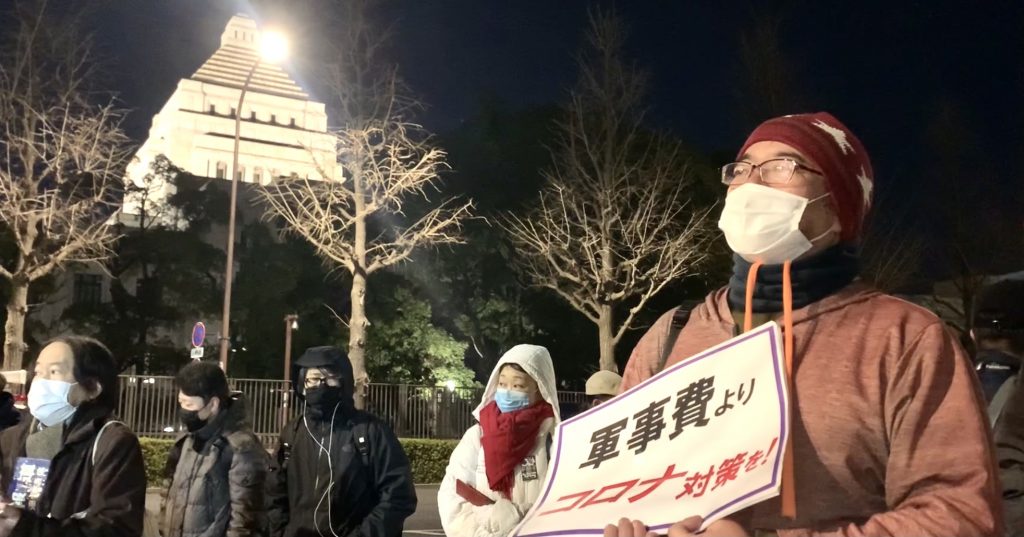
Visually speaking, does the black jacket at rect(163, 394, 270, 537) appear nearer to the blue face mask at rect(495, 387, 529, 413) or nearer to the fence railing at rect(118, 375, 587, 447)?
the blue face mask at rect(495, 387, 529, 413)

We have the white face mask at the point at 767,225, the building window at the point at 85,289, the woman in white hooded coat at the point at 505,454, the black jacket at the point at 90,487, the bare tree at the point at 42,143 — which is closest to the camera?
the white face mask at the point at 767,225

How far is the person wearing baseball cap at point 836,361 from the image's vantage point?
1588 millimetres

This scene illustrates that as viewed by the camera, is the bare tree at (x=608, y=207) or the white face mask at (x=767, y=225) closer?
the white face mask at (x=767, y=225)

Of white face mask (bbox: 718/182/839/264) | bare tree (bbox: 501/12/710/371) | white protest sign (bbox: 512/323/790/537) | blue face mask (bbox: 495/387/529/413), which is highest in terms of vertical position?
bare tree (bbox: 501/12/710/371)

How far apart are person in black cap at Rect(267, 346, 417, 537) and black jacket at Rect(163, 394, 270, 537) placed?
199 mm

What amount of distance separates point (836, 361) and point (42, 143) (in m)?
17.8

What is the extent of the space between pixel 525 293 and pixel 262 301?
8257 millimetres

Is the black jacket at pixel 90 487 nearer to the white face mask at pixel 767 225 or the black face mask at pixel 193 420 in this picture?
the black face mask at pixel 193 420

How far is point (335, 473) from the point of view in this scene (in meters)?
4.91

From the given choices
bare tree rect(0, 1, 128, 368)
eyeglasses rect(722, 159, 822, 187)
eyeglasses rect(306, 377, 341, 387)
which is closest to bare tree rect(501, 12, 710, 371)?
bare tree rect(0, 1, 128, 368)

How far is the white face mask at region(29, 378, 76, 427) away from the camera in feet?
13.6

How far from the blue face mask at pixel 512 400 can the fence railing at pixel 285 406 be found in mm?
12168

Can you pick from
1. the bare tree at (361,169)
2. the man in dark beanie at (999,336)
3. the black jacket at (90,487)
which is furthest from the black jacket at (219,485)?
the bare tree at (361,169)

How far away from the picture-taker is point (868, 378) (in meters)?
1.71
